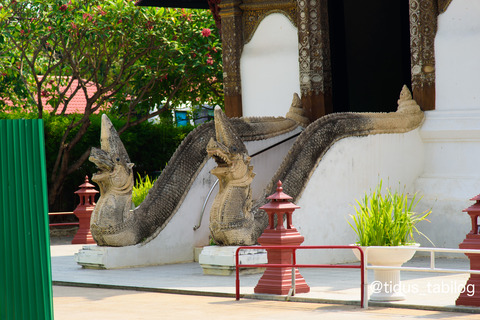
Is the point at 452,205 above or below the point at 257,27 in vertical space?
below

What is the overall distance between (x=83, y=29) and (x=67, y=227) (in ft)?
13.6

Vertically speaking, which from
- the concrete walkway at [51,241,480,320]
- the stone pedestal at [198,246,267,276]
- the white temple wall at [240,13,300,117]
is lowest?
the concrete walkway at [51,241,480,320]

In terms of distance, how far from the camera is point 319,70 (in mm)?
15711

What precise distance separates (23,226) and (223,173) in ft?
20.6

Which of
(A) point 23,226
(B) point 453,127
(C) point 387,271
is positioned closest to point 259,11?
(B) point 453,127

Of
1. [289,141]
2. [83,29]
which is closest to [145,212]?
[289,141]

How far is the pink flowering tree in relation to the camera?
61.3ft

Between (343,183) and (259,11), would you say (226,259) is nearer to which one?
(343,183)

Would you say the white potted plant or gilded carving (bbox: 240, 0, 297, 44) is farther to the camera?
gilded carving (bbox: 240, 0, 297, 44)

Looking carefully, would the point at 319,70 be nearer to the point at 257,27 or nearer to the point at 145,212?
the point at 257,27

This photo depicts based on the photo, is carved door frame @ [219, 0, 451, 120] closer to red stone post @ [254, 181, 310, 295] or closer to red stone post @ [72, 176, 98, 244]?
red stone post @ [72, 176, 98, 244]

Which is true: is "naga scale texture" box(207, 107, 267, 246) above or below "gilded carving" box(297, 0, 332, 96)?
below

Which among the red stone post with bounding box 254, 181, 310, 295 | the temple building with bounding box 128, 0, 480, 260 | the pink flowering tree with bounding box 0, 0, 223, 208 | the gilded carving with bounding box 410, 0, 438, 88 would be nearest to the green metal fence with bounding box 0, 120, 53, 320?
the red stone post with bounding box 254, 181, 310, 295

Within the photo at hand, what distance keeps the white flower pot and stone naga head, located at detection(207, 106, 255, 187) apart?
3.04m
